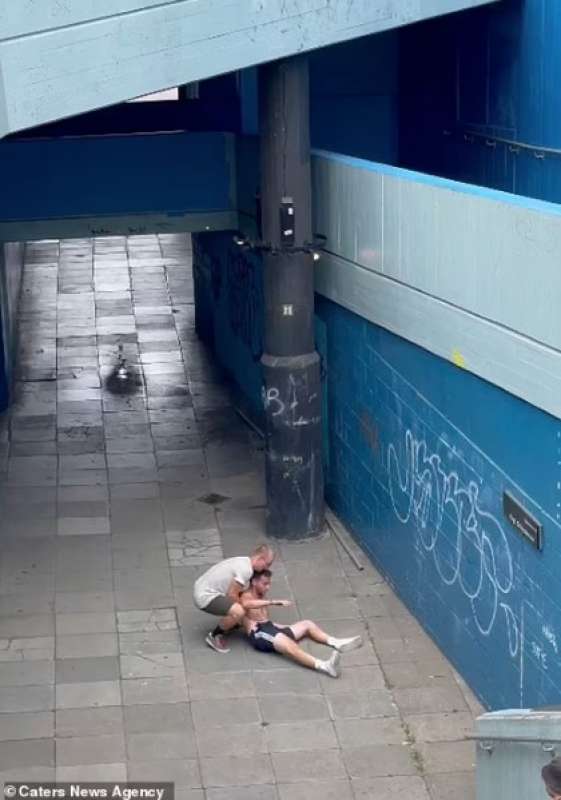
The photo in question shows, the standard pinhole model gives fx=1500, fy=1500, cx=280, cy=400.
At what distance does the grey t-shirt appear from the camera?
12.5 m

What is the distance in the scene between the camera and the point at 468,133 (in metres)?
16.8

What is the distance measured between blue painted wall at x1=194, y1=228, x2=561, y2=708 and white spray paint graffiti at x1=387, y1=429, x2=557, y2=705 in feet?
0.05

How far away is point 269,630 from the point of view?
12.4 meters

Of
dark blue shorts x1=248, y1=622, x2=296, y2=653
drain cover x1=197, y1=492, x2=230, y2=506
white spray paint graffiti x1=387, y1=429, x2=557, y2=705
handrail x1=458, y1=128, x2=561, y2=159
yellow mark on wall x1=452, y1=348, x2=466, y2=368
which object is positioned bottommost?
drain cover x1=197, y1=492, x2=230, y2=506

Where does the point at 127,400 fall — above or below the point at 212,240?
below

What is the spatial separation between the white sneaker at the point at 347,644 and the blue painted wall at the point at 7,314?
8428 mm

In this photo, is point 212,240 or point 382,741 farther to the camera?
point 212,240

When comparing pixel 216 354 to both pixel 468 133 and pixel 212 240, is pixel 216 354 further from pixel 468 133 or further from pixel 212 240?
pixel 468 133

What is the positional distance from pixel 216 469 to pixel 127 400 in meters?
3.15

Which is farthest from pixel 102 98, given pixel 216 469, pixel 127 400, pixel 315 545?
pixel 127 400

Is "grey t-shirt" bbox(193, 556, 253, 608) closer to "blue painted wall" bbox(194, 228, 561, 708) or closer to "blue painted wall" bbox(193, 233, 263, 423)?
"blue painted wall" bbox(194, 228, 561, 708)

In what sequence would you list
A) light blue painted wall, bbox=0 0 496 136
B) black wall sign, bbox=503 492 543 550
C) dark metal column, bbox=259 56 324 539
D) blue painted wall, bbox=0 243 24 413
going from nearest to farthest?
black wall sign, bbox=503 492 543 550, light blue painted wall, bbox=0 0 496 136, dark metal column, bbox=259 56 324 539, blue painted wall, bbox=0 243 24 413

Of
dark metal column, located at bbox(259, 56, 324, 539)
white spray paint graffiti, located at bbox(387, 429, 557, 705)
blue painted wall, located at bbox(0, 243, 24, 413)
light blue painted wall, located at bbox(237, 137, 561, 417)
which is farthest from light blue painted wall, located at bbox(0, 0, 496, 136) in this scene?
blue painted wall, located at bbox(0, 243, 24, 413)

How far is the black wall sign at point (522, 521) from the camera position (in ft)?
32.6
